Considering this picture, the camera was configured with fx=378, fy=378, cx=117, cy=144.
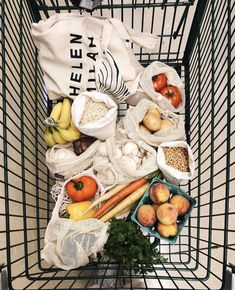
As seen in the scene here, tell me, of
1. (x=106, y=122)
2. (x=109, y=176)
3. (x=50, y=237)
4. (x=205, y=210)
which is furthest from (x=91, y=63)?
(x=205, y=210)

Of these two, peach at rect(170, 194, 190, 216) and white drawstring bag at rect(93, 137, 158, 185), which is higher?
white drawstring bag at rect(93, 137, 158, 185)

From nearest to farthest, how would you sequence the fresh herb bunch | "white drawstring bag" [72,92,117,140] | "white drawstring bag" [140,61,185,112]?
1. the fresh herb bunch
2. "white drawstring bag" [72,92,117,140]
3. "white drawstring bag" [140,61,185,112]

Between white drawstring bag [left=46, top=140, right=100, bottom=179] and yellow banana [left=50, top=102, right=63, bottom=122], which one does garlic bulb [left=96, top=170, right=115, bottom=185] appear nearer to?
white drawstring bag [left=46, top=140, right=100, bottom=179]

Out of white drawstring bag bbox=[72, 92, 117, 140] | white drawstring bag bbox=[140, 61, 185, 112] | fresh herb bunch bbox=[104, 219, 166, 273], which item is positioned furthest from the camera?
white drawstring bag bbox=[140, 61, 185, 112]

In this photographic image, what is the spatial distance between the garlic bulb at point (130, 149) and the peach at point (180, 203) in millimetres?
165

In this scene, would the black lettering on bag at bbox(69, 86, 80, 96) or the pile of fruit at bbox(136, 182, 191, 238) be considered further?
the black lettering on bag at bbox(69, 86, 80, 96)

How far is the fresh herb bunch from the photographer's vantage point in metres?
0.83

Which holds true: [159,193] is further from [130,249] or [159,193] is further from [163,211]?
[130,249]

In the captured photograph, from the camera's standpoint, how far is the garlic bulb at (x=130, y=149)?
1009mm

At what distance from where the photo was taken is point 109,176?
1001mm

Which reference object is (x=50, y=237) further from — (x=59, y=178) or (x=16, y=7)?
(x=16, y=7)

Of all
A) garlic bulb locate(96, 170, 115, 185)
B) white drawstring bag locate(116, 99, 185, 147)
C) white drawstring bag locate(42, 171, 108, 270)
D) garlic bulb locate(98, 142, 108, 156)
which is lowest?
white drawstring bag locate(42, 171, 108, 270)

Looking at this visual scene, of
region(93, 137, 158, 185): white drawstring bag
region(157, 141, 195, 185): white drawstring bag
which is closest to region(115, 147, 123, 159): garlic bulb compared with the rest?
region(93, 137, 158, 185): white drawstring bag

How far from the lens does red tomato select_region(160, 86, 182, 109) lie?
1075mm
